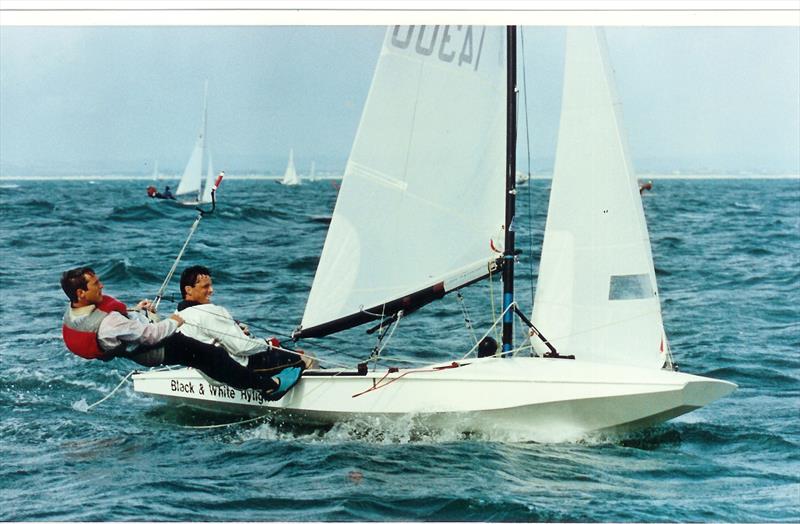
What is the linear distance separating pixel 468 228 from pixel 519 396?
157 cm

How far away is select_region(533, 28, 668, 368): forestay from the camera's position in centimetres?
789

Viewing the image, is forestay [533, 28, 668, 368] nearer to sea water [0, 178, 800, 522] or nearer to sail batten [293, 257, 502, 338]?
sail batten [293, 257, 502, 338]

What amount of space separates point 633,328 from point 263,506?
348 cm

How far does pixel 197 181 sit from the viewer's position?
3772 centimetres

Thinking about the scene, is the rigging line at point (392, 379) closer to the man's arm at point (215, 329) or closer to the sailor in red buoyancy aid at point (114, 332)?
the man's arm at point (215, 329)

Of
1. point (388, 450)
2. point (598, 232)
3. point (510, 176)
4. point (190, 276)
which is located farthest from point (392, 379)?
point (598, 232)

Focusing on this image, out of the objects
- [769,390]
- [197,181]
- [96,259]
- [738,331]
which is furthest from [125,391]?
[197,181]

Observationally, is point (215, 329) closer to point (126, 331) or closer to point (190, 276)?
point (190, 276)

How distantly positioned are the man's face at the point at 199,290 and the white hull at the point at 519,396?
1.12 metres

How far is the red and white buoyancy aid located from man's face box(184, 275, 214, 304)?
0.86 m

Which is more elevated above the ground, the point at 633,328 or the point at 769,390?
the point at 633,328

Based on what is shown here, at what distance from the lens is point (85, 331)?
6.92 m

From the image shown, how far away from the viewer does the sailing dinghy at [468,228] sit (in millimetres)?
7855

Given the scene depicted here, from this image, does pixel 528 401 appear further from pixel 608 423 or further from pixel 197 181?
pixel 197 181
